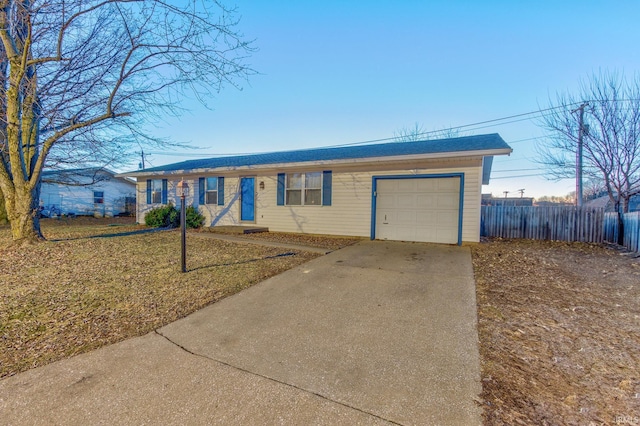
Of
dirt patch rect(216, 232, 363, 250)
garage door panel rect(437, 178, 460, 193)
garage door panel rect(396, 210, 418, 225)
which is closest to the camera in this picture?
garage door panel rect(437, 178, 460, 193)

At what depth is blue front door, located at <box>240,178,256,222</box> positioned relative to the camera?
11.6 m

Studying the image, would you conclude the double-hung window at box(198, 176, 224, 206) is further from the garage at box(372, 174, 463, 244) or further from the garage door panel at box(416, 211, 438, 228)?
the garage door panel at box(416, 211, 438, 228)

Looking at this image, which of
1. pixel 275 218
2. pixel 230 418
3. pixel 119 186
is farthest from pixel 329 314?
pixel 119 186

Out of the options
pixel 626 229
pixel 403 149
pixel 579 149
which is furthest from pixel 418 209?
pixel 579 149

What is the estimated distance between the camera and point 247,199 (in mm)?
11789

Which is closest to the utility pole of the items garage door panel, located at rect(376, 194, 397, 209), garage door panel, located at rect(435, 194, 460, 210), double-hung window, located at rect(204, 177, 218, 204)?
garage door panel, located at rect(435, 194, 460, 210)

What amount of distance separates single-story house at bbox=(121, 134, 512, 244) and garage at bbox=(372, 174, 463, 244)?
0.09 ft

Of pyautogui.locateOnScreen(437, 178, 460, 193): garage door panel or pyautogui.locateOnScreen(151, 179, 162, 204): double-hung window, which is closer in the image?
pyautogui.locateOnScreen(437, 178, 460, 193): garage door panel

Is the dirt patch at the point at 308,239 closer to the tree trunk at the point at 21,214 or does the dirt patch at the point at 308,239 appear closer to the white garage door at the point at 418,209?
the white garage door at the point at 418,209

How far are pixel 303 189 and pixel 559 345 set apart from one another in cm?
861

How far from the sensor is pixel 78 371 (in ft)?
7.84

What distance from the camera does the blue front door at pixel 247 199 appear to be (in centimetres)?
1163

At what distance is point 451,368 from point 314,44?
9.14m

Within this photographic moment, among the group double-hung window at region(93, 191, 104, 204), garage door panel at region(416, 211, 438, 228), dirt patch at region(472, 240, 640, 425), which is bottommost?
dirt patch at region(472, 240, 640, 425)
